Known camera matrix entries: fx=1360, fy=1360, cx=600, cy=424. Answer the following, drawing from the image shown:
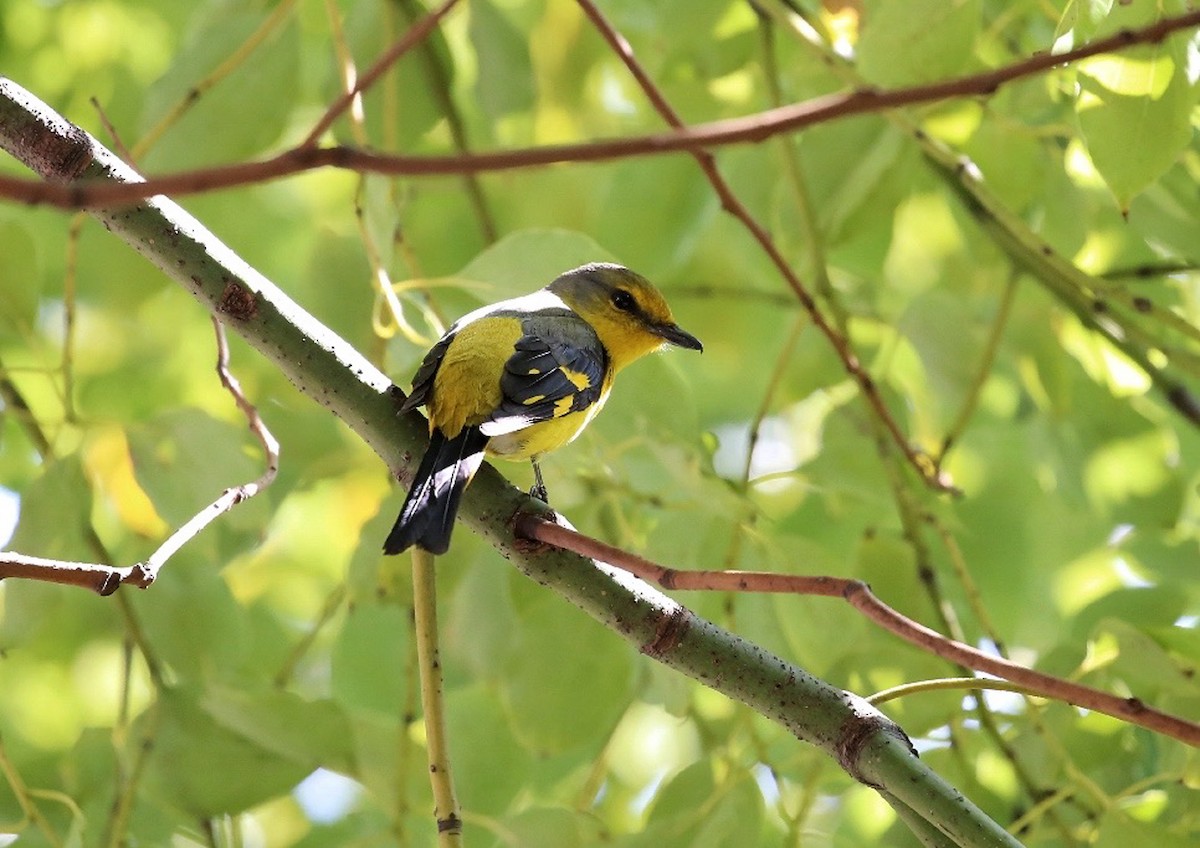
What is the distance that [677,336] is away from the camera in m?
3.27

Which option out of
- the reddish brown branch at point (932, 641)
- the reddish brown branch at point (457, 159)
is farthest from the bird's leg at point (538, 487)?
the reddish brown branch at point (457, 159)

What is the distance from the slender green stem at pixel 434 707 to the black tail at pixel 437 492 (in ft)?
0.15

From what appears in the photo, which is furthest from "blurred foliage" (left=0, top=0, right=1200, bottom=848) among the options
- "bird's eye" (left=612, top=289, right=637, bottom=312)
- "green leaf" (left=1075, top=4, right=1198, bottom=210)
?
"bird's eye" (left=612, top=289, right=637, bottom=312)

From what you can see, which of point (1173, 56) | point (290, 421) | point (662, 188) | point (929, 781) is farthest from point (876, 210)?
point (929, 781)

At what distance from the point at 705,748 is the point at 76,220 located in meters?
1.66

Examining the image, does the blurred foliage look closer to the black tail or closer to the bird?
the bird

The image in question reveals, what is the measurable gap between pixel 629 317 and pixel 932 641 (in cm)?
214

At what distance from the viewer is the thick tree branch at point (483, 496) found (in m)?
1.67

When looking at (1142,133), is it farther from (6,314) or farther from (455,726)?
(6,314)

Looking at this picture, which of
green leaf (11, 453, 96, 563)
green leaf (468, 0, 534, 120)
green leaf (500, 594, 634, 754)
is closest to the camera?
green leaf (11, 453, 96, 563)

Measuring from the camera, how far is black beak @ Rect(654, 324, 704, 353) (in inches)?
127

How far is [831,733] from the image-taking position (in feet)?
5.50

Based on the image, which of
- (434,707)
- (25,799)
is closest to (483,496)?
(434,707)

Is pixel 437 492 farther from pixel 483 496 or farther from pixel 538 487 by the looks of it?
pixel 538 487
